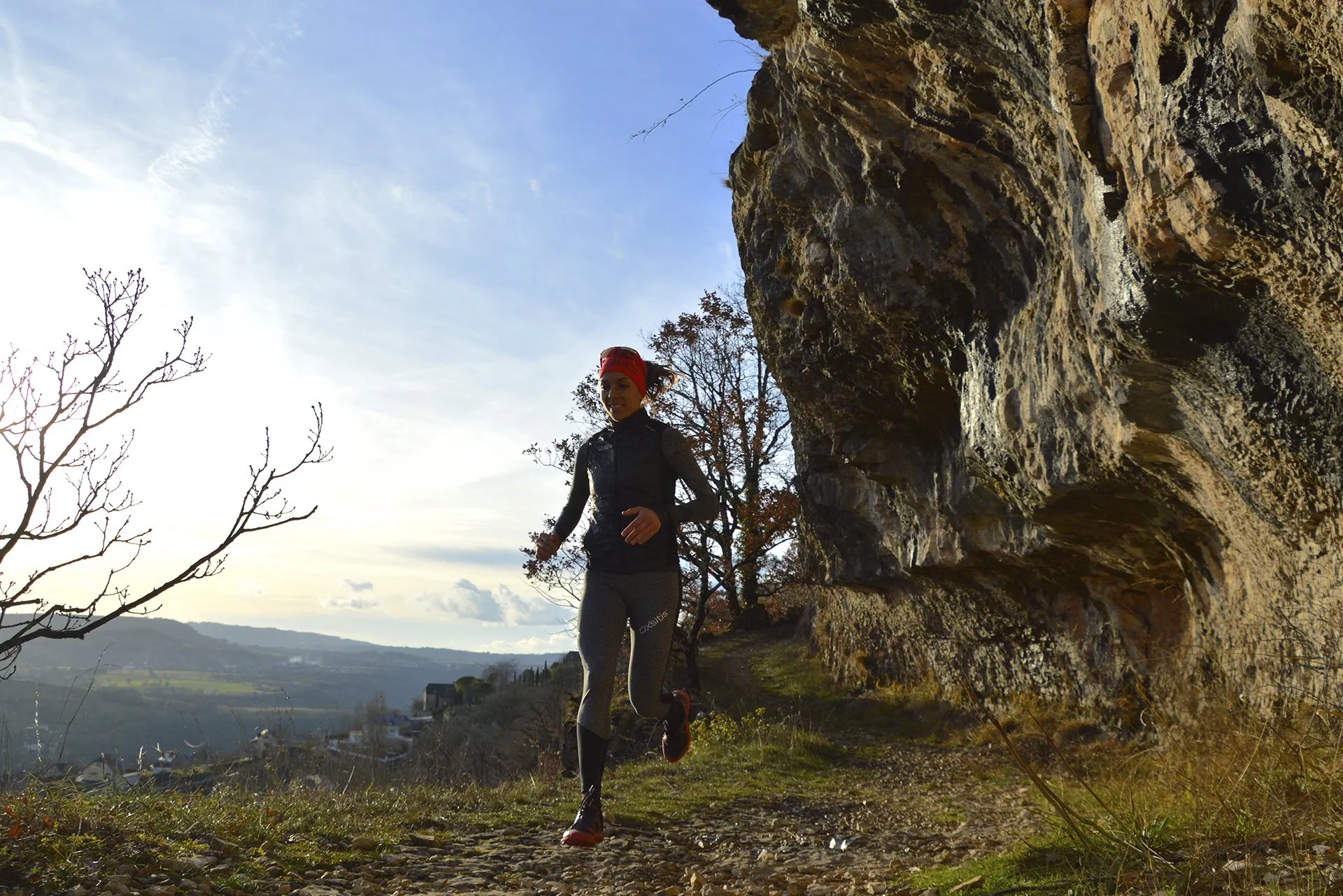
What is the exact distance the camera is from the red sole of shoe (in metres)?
3.90

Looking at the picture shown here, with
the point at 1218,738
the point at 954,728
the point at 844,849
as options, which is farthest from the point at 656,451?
the point at 954,728

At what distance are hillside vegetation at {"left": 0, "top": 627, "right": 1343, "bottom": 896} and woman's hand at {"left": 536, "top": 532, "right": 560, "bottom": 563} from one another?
5.30 feet

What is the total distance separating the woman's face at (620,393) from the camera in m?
4.70

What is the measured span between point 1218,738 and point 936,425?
195 inches

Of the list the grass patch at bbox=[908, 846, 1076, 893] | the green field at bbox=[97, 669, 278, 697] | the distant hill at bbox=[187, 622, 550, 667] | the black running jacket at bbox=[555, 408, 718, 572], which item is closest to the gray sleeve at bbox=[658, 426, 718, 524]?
the black running jacket at bbox=[555, 408, 718, 572]

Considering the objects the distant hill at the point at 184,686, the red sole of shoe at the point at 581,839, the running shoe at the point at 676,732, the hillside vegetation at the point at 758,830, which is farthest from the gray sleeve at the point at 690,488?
the distant hill at the point at 184,686

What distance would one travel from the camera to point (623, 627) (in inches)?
177

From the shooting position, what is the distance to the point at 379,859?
14.0ft

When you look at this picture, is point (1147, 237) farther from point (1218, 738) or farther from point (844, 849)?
point (844, 849)

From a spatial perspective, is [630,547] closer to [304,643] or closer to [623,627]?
[623,627]

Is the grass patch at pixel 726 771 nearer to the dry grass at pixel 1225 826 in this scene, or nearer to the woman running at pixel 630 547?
the woman running at pixel 630 547

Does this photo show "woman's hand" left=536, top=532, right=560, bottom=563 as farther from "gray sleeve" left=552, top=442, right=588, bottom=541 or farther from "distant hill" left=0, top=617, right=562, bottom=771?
"distant hill" left=0, top=617, right=562, bottom=771

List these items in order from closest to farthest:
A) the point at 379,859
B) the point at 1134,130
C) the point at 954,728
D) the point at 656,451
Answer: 1. the point at 1134,130
2. the point at 379,859
3. the point at 656,451
4. the point at 954,728

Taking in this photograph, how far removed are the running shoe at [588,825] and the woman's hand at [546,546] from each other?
125 centimetres
